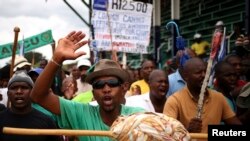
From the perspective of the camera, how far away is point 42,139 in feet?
13.5

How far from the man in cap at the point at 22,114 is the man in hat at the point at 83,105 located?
0.91 metres

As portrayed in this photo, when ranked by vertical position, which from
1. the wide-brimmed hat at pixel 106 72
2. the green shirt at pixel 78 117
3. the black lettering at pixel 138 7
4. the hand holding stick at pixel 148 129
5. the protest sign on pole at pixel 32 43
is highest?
the black lettering at pixel 138 7

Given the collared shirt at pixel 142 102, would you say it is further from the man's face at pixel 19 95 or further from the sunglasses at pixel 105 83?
the sunglasses at pixel 105 83

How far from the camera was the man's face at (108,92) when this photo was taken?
3.25m

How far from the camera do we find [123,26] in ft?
29.0

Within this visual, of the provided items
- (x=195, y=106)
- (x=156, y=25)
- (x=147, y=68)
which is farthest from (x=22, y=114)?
(x=156, y=25)

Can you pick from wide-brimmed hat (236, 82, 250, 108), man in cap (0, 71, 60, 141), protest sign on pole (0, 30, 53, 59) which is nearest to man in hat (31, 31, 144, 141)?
man in cap (0, 71, 60, 141)

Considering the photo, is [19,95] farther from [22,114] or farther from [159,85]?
[159,85]

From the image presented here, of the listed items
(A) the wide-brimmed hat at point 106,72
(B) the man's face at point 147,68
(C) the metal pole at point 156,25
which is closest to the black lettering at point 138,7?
(B) the man's face at point 147,68

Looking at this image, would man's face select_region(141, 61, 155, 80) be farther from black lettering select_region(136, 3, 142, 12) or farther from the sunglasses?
the sunglasses

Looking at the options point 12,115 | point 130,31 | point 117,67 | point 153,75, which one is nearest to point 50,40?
point 130,31

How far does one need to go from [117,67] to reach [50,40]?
6965mm

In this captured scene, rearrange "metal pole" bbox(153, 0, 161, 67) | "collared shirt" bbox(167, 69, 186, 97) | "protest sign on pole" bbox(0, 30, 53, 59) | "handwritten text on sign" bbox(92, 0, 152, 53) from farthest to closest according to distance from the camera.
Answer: "metal pole" bbox(153, 0, 161, 67), "protest sign on pole" bbox(0, 30, 53, 59), "handwritten text on sign" bbox(92, 0, 152, 53), "collared shirt" bbox(167, 69, 186, 97)

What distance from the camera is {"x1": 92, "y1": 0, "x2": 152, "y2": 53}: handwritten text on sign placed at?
8727 mm
